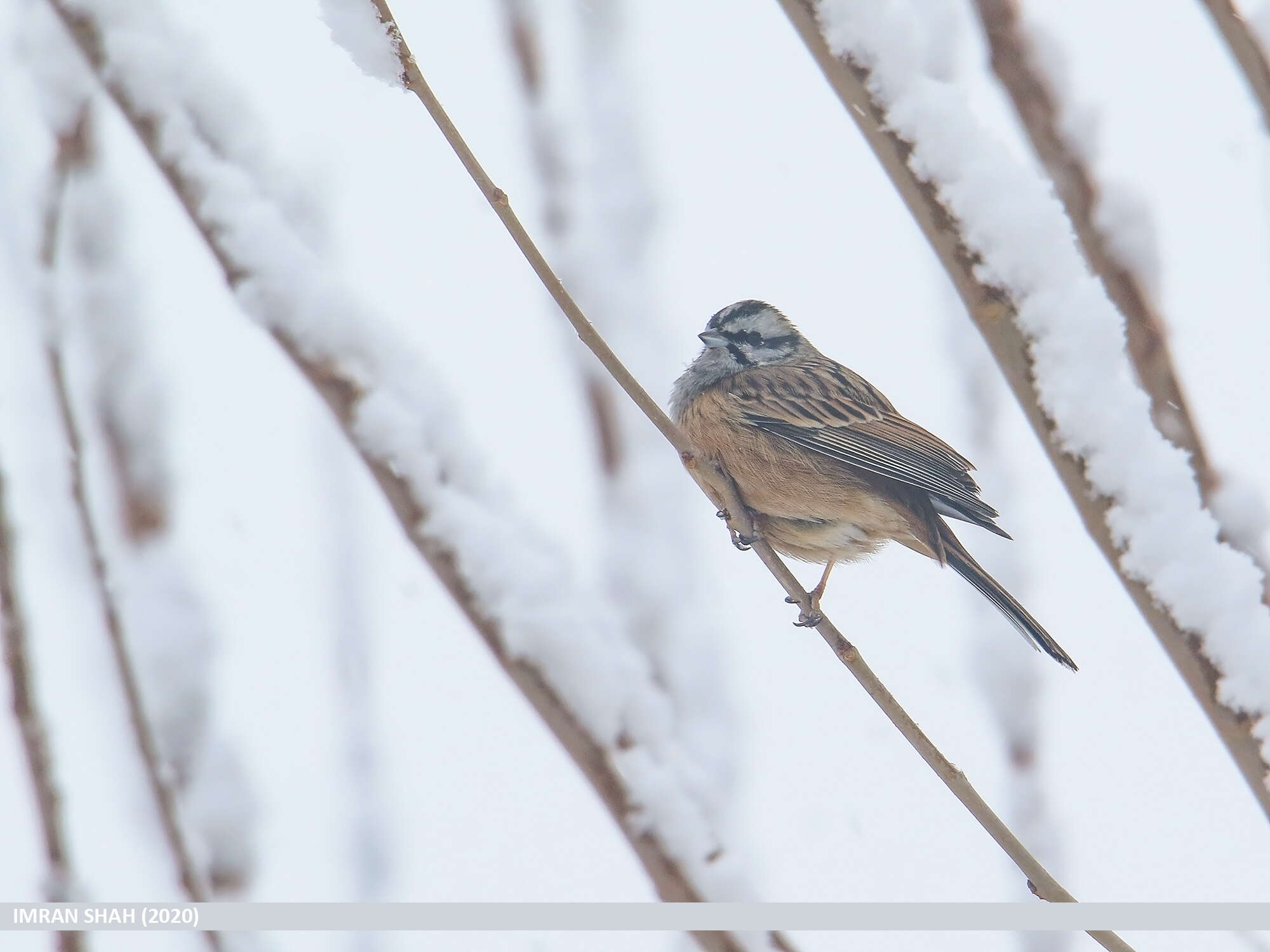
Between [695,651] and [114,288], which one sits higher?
[114,288]

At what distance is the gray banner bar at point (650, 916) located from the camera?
1.99 m

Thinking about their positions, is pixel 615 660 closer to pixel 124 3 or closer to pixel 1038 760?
pixel 124 3

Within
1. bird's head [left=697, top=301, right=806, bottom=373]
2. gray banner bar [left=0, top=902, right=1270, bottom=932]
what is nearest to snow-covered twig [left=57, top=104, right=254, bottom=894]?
gray banner bar [left=0, top=902, right=1270, bottom=932]

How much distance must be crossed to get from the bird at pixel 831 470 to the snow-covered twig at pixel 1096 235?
1.23m

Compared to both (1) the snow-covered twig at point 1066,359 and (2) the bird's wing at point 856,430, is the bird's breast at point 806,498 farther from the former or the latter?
(1) the snow-covered twig at point 1066,359

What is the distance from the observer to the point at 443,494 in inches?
90.9

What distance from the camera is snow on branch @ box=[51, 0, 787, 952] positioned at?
7.09 feet

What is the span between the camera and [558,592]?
238cm

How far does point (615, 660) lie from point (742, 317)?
8.59 ft

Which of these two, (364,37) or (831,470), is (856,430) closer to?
(831,470)

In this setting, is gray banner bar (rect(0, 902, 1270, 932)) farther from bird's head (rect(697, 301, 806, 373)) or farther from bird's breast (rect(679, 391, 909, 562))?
bird's head (rect(697, 301, 806, 373))

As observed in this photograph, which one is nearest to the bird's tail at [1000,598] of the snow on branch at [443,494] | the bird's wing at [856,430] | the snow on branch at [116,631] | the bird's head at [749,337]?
the bird's wing at [856,430]

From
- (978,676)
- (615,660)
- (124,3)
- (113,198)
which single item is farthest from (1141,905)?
(113,198)

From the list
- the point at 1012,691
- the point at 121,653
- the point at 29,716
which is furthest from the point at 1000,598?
the point at 29,716
